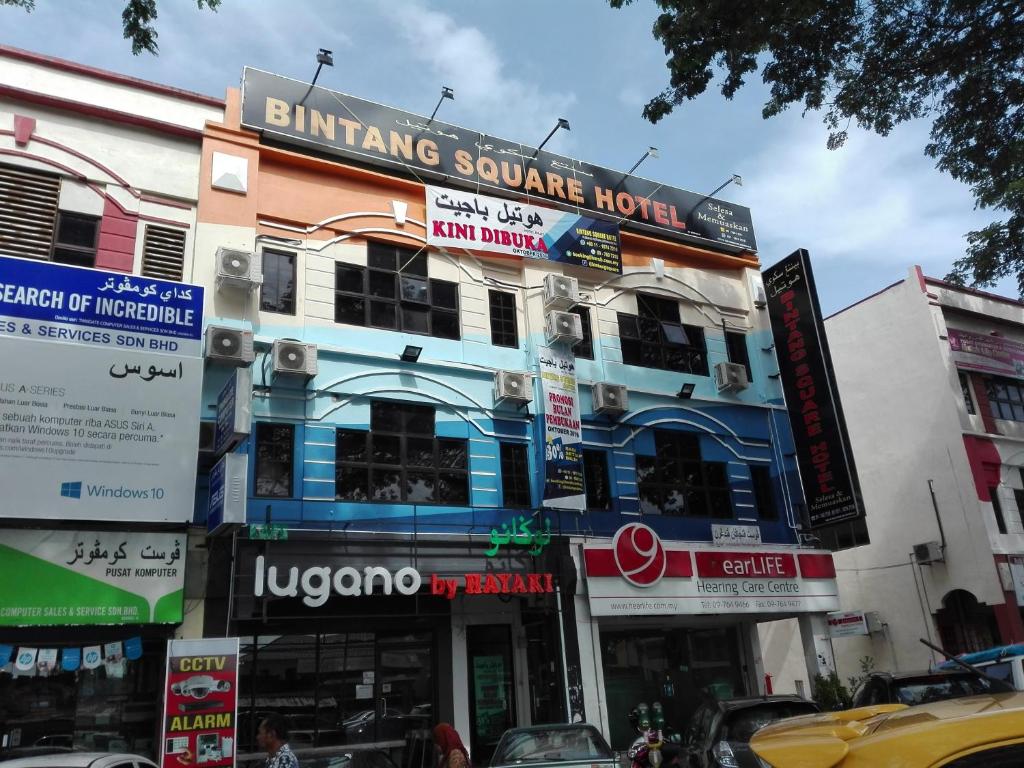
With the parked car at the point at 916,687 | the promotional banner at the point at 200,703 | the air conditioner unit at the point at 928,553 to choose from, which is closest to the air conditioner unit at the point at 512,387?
the promotional banner at the point at 200,703

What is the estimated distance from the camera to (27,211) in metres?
14.2

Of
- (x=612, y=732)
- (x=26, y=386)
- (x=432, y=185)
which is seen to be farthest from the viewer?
(x=432, y=185)

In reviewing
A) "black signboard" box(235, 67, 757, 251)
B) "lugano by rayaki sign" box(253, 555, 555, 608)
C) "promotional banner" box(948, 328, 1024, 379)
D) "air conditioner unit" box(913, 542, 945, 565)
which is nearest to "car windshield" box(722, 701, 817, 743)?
"lugano by rayaki sign" box(253, 555, 555, 608)

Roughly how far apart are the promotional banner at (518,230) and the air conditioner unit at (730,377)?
11.1ft

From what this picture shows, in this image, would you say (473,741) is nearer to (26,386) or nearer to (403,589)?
(403,589)

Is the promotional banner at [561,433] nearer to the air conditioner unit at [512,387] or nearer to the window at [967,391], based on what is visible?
the air conditioner unit at [512,387]

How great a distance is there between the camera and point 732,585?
17297mm

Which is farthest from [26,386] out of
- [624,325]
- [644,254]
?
[644,254]

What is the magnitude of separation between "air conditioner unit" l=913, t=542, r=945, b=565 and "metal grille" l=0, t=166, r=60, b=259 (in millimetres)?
22251

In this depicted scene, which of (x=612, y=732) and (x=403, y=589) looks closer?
(x=403, y=589)

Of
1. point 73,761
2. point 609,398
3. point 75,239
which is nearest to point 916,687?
point 609,398

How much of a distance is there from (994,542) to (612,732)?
40.9ft

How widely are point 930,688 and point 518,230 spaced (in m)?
11.9

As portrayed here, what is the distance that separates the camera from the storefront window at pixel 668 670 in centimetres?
1742
